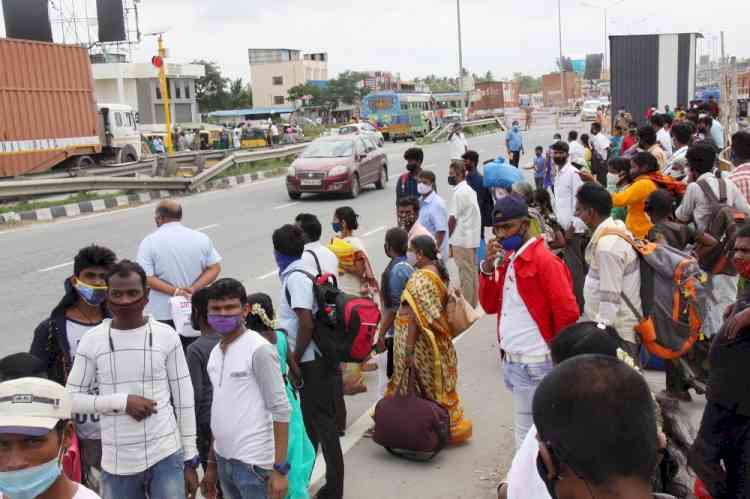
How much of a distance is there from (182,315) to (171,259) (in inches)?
17.1

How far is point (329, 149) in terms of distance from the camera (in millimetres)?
21359

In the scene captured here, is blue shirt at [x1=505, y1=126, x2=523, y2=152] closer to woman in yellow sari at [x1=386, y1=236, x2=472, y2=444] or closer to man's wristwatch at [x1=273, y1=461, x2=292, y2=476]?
woman in yellow sari at [x1=386, y1=236, x2=472, y2=444]

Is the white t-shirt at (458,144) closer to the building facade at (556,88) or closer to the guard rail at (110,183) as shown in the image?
the guard rail at (110,183)

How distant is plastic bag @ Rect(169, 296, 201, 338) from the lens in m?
5.58

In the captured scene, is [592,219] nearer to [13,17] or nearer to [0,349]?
[0,349]

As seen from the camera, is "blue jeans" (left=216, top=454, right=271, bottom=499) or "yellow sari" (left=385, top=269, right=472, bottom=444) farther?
"yellow sari" (left=385, top=269, right=472, bottom=444)

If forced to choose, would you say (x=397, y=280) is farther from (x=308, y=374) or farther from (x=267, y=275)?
(x=267, y=275)

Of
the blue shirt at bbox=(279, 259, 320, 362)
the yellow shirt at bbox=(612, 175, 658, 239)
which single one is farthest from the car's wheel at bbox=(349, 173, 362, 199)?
the blue shirt at bbox=(279, 259, 320, 362)

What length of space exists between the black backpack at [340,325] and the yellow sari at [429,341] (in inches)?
16.6

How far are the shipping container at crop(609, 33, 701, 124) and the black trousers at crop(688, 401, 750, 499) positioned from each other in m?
21.4

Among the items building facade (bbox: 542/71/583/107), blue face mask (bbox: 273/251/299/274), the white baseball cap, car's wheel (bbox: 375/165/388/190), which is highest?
building facade (bbox: 542/71/583/107)

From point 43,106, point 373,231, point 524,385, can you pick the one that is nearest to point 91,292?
point 524,385

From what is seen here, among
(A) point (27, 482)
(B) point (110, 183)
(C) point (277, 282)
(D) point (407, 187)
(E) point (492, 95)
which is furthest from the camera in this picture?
(E) point (492, 95)

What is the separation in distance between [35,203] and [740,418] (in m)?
18.0
